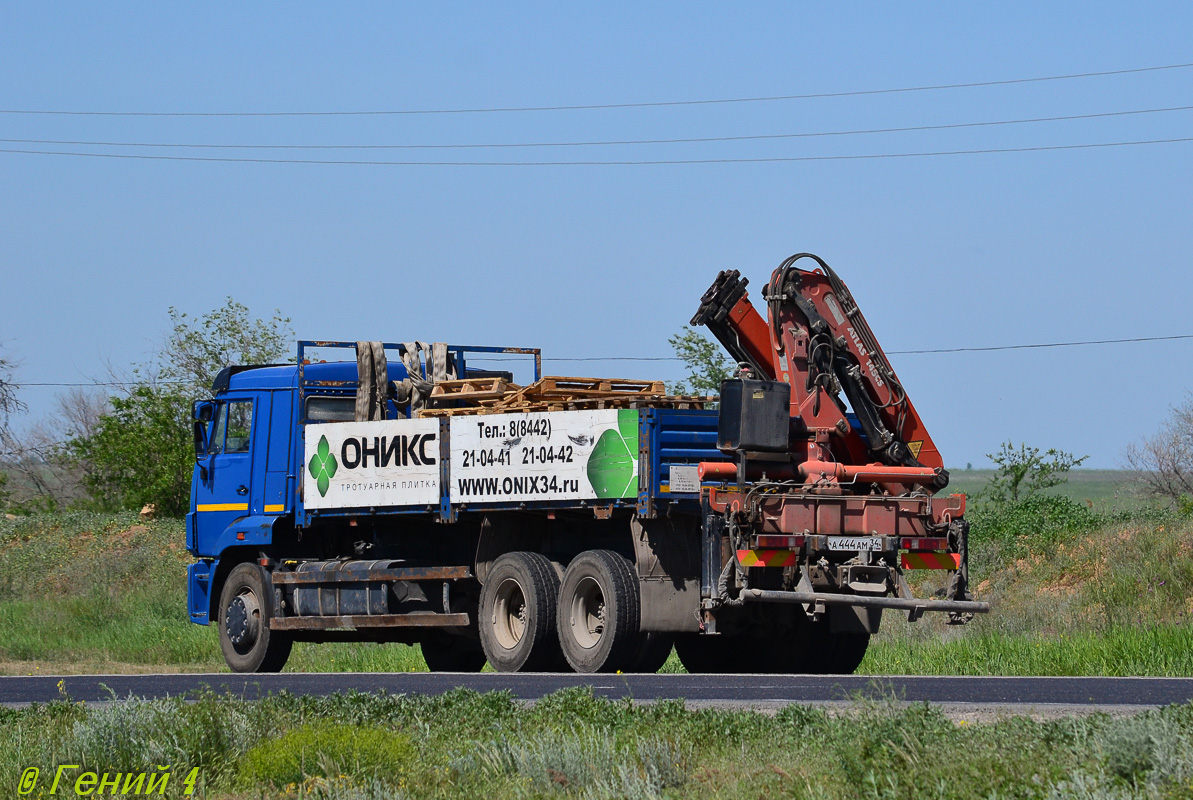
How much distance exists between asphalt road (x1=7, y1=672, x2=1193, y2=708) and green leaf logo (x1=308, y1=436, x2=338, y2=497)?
3.49m

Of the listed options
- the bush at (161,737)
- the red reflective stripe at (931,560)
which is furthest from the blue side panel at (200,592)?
the bush at (161,737)

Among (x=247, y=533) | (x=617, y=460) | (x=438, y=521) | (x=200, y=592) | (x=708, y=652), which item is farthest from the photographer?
(x=200, y=592)

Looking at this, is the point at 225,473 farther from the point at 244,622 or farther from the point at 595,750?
the point at 595,750

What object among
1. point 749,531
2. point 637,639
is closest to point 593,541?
point 637,639

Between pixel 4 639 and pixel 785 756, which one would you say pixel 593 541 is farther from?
pixel 4 639

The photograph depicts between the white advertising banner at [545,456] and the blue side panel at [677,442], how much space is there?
21 cm

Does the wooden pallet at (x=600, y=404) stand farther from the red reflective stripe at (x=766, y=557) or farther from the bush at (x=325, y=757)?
the bush at (x=325, y=757)

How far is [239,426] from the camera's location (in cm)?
2005

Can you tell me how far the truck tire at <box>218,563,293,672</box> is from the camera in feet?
64.0

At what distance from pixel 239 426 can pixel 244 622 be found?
2.41 meters

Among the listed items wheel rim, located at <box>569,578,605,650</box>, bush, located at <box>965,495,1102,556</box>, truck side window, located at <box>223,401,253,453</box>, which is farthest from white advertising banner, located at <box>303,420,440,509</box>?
bush, located at <box>965,495,1102,556</box>

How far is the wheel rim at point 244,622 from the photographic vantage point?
19672 millimetres

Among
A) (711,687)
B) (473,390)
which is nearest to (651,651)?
(711,687)

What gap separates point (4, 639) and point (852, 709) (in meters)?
22.6
